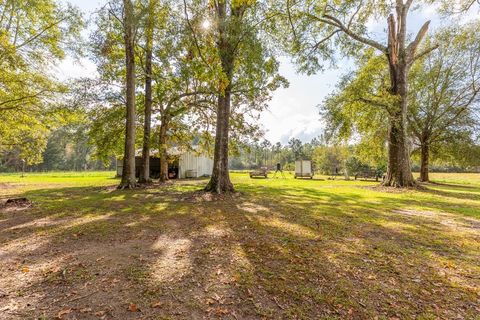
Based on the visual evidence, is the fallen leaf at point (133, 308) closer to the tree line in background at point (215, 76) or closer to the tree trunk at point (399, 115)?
the tree line in background at point (215, 76)

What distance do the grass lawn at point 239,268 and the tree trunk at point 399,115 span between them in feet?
27.0

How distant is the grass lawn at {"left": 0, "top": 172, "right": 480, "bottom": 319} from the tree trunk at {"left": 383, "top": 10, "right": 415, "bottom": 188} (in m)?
8.22

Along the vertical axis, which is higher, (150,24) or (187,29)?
(150,24)

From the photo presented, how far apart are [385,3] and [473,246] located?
14878mm

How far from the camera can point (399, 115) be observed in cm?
1314

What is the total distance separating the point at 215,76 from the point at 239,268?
806 centimetres

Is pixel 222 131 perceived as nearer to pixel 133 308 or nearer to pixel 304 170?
pixel 133 308

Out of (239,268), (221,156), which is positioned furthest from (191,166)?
(239,268)

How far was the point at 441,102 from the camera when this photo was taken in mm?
18781

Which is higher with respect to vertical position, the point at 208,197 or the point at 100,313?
the point at 208,197

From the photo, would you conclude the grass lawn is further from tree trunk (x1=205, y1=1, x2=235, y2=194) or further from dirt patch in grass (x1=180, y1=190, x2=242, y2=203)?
tree trunk (x1=205, y1=1, x2=235, y2=194)

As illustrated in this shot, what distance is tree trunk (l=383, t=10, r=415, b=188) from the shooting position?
13155 mm

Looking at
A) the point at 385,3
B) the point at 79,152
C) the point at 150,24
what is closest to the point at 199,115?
the point at 150,24

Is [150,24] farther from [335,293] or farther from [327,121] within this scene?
[335,293]
